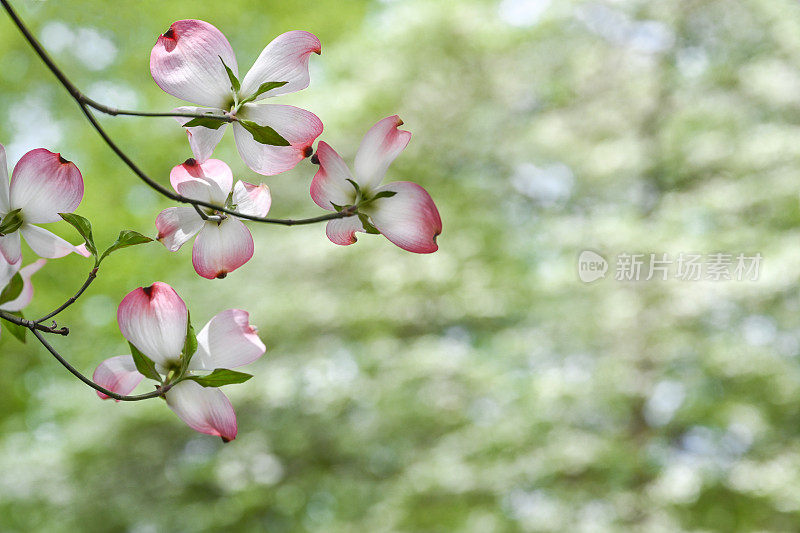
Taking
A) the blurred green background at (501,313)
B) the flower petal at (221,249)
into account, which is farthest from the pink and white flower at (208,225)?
the blurred green background at (501,313)

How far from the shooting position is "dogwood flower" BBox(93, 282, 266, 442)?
0.21m

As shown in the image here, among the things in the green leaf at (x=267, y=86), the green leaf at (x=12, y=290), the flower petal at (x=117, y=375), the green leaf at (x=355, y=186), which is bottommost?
the flower petal at (x=117, y=375)

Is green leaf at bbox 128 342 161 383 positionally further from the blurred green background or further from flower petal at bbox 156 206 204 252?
the blurred green background

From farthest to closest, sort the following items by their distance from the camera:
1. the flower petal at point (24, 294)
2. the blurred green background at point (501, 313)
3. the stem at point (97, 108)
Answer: the blurred green background at point (501, 313), the flower petal at point (24, 294), the stem at point (97, 108)

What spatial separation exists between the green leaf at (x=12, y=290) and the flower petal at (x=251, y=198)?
9 centimetres

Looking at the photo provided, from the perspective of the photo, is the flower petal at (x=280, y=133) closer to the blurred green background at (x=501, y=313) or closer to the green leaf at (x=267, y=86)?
the green leaf at (x=267, y=86)

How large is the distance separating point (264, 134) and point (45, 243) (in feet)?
0.28

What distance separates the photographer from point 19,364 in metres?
2.73

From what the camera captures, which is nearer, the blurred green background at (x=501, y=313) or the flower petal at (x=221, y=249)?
the flower petal at (x=221, y=249)

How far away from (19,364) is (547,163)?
2070 millimetres

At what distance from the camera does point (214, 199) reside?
0.23m

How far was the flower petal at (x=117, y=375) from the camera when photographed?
8.6 inches

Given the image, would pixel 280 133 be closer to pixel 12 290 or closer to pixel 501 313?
pixel 12 290

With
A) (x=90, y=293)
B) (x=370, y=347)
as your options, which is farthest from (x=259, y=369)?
(x=90, y=293)
